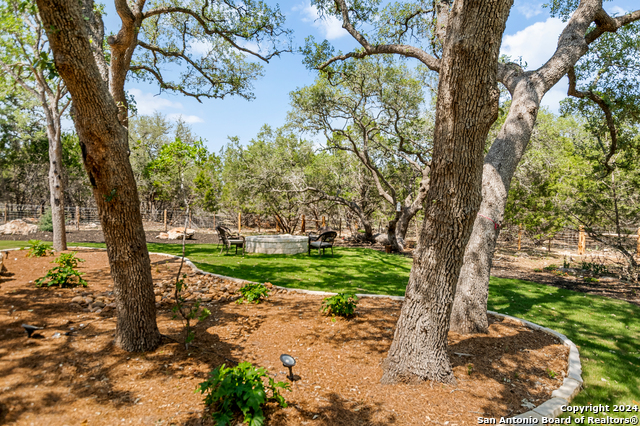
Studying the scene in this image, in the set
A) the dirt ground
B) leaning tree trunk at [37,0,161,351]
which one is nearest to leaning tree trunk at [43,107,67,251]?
leaning tree trunk at [37,0,161,351]

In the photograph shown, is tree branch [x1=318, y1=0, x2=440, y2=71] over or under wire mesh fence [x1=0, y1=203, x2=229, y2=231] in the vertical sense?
over

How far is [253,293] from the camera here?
4.94 meters

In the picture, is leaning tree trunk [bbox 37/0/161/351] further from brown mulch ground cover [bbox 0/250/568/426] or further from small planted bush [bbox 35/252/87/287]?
small planted bush [bbox 35/252/87/287]

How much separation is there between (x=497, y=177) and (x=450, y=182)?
1.89 metres

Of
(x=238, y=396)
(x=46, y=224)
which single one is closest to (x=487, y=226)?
(x=238, y=396)

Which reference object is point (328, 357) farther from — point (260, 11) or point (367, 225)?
point (367, 225)

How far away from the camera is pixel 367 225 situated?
15.9 m

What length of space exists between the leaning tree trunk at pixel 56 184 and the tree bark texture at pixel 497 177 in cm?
1019

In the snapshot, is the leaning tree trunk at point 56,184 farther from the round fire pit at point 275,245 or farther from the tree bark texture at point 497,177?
the tree bark texture at point 497,177

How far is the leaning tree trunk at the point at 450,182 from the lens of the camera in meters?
2.38

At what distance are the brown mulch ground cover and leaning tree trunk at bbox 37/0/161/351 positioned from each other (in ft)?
1.29

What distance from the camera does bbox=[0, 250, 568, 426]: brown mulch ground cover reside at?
2.28 meters

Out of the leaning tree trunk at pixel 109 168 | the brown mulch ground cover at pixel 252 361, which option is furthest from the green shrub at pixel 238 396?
the leaning tree trunk at pixel 109 168

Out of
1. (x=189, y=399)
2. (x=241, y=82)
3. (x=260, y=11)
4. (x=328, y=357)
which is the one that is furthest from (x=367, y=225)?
(x=189, y=399)
